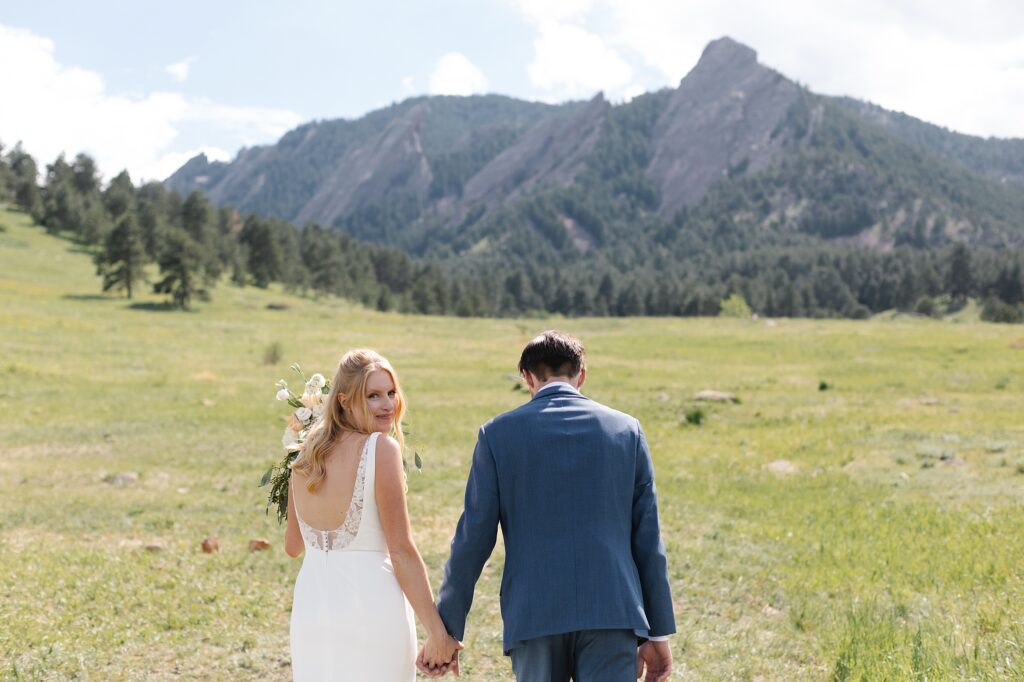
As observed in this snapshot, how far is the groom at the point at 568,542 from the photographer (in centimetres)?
444

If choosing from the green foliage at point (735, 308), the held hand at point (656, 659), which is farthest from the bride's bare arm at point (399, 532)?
the green foliage at point (735, 308)

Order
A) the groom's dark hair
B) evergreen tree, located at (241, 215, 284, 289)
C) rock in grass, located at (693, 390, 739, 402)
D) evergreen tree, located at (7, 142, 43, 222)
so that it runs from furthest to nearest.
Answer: evergreen tree, located at (7, 142, 43, 222), evergreen tree, located at (241, 215, 284, 289), rock in grass, located at (693, 390, 739, 402), the groom's dark hair

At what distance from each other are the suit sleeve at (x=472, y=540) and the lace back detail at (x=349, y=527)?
2.20 feet

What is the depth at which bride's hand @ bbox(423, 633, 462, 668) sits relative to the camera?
478cm

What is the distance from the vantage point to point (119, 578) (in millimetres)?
11570

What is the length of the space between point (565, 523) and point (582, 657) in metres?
0.75

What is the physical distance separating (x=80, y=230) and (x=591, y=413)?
434 feet

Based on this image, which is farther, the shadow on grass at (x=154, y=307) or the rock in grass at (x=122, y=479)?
the shadow on grass at (x=154, y=307)

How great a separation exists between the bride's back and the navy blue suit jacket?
2.57 feet

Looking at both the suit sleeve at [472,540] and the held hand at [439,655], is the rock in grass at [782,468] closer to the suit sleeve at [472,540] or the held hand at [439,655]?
the held hand at [439,655]

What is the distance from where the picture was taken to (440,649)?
15.8ft

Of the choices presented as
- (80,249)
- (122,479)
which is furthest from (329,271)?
(122,479)

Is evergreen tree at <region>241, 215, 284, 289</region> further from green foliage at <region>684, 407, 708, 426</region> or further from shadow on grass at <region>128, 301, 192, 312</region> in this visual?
green foliage at <region>684, 407, 708, 426</region>

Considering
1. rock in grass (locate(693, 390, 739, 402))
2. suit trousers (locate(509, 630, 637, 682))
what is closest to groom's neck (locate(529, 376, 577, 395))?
suit trousers (locate(509, 630, 637, 682))
